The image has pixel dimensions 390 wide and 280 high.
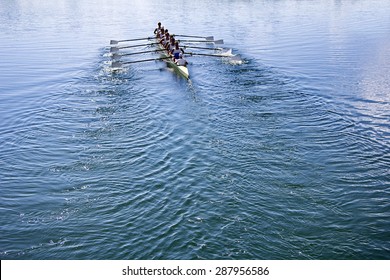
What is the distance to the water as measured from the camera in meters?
12.0

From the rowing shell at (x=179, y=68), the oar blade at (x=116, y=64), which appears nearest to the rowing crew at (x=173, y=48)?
the rowing shell at (x=179, y=68)

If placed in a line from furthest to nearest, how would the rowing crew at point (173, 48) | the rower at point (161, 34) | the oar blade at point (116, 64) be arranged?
the rower at point (161, 34)
the oar blade at point (116, 64)
the rowing crew at point (173, 48)

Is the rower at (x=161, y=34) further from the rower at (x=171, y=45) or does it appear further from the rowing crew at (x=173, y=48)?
the rower at (x=171, y=45)

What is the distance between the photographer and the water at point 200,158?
11977 millimetres

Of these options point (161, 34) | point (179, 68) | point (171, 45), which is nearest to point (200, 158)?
point (179, 68)

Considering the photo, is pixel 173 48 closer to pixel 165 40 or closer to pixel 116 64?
pixel 116 64

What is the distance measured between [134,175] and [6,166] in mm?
5933

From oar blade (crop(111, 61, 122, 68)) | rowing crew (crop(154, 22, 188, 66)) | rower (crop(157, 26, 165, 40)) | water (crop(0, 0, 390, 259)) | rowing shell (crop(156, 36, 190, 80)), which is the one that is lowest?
water (crop(0, 0, 390, 259))

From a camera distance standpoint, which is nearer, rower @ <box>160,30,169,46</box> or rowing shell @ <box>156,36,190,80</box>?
rowing shell @ <box>156,36,190,80</box>

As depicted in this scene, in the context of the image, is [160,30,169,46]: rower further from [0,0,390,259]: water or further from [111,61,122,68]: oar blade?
[111,61,122,68]: oar blade

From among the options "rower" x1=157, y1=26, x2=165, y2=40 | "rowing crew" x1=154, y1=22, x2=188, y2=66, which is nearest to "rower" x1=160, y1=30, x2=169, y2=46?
"rowing crew" x1=154, y1=22, x2=188, y2=66

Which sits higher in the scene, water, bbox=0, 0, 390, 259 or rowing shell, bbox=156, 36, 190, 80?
rowing shell, bbox=156, 36, 190, 80

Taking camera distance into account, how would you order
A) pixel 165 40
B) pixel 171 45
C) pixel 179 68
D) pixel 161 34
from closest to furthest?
pixel 179 68
pixel 171 45
pixel 165 40
pixel 161 34

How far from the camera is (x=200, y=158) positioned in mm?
16781
